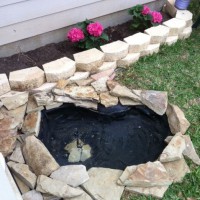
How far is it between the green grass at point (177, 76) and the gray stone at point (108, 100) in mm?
232

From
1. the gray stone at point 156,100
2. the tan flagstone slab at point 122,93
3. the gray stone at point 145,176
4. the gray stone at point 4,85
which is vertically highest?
the gray stone at point 4,85

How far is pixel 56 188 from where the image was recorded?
1864mm

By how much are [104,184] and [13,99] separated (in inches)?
38.0

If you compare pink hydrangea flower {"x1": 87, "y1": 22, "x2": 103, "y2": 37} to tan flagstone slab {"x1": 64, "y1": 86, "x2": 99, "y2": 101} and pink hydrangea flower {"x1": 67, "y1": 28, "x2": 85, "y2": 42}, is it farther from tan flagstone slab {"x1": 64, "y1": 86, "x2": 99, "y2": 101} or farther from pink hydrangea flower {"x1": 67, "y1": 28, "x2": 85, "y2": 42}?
tan flagstone slab {"x1": 64, "y1": 86, "x2": 99, "y2": 101}

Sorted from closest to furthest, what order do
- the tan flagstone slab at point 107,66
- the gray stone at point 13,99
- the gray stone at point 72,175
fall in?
the gray stone at point 72,175 < the gray stone at point 13,99 < the tan flagstone slab at point 107,66

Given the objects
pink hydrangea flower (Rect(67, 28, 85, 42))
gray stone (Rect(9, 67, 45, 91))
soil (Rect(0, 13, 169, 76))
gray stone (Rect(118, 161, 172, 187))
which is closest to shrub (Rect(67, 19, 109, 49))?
pink hydrangea flower (Rect(67, 28, 85, 42))

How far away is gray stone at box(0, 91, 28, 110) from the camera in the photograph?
7.79ft

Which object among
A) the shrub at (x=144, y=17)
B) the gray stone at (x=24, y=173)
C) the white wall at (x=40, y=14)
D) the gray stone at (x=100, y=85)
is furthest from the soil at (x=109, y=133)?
the shrub at (x=144, y=17)

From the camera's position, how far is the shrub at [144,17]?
10.3 feet

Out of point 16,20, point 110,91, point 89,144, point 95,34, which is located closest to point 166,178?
point 89,144

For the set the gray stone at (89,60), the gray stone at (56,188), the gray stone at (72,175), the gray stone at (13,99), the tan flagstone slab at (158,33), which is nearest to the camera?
the gray stone at (56,188)

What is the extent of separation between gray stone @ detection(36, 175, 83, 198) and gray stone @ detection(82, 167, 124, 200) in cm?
10

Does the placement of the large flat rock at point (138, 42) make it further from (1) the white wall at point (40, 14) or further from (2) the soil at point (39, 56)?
(1) the white wall at point (40, 14)

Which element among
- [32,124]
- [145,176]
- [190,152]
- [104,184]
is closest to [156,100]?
[190,152]
